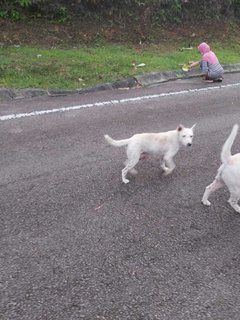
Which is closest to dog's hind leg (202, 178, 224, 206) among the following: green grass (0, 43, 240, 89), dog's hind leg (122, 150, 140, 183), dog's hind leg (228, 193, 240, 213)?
dog's hind leg (228, 193, 240, 213)

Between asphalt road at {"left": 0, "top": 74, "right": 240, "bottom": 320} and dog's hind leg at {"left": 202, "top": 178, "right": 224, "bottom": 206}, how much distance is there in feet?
0.32

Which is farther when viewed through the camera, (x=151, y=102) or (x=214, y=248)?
(x=151, y=102)

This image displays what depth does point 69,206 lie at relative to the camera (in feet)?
18.6

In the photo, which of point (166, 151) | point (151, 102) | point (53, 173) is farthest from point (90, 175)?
point (151, 102)

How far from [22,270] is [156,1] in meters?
13.2

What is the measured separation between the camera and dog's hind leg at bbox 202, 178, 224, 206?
5.88 meters

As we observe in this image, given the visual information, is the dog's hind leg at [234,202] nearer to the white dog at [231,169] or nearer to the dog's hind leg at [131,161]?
the white dog at [231,169]

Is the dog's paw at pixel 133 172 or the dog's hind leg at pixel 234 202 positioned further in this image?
the dog's paw at pixel 133 172

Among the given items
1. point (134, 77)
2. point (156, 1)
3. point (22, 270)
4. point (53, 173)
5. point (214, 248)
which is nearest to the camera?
point (22, 270)

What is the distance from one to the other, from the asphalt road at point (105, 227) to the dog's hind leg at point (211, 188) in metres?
0.10

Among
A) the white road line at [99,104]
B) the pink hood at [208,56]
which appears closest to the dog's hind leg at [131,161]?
the white road line at [99,104]

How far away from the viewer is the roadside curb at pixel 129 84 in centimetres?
943

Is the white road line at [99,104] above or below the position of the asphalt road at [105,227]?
below

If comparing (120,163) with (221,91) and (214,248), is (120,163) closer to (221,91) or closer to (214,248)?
(214,248)
